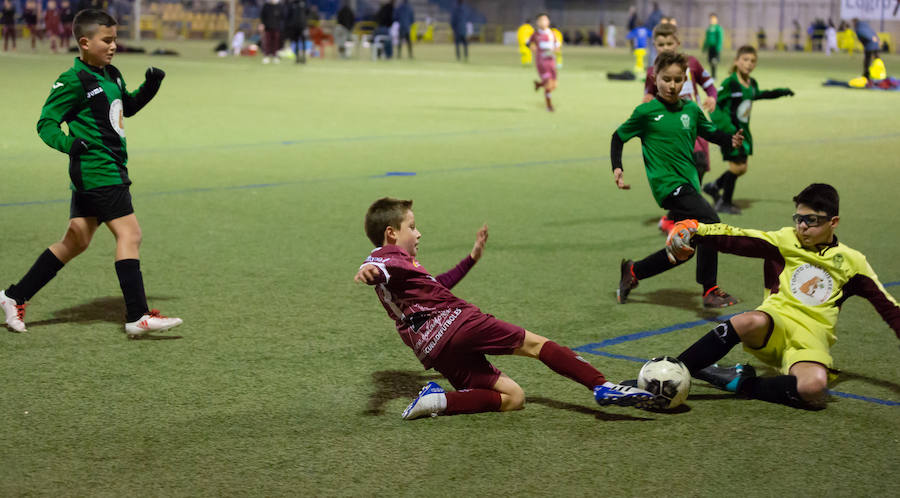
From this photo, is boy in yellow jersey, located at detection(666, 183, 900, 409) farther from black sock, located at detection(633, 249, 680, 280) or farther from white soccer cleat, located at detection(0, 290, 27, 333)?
white soccer cleat, located at detection(0, 290, 27, 333)

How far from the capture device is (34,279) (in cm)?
646

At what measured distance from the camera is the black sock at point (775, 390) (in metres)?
5.05

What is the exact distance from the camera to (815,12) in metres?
62.7

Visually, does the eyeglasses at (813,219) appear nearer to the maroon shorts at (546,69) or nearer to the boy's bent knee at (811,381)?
the boy's bent knee at (811,381)

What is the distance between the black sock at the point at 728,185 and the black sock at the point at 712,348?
235 inches

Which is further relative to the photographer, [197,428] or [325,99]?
[325,99]

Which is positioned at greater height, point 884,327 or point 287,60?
point 287,60

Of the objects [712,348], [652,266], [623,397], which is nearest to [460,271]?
[623,397]

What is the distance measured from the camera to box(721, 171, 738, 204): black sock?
10898 millimetres

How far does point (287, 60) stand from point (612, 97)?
17.2m

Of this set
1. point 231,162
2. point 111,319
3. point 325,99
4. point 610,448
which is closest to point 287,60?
point 325,99

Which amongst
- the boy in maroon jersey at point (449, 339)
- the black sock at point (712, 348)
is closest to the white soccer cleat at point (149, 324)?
the boy in maroon jersey at point (449, 339)

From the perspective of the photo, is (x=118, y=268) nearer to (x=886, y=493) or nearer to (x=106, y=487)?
(x=106, y=487)

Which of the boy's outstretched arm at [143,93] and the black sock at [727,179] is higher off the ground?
the boy's outstretched arm at [143,93]
